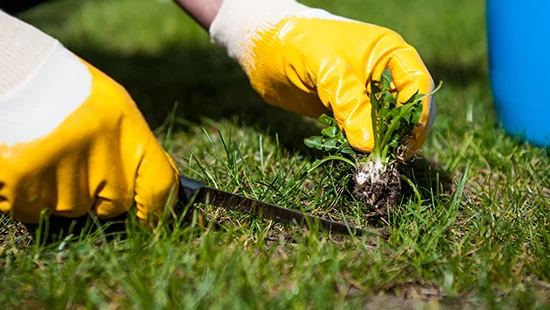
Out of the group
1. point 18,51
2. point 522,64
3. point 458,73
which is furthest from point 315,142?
point 458,73

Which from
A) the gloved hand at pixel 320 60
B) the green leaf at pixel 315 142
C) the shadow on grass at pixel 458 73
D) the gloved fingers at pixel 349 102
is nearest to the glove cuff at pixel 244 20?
the gloved hand at pixel 320 60

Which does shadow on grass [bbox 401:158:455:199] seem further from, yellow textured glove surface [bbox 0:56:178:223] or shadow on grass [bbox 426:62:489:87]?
shadow on grass [bbox 426:62:489:87]

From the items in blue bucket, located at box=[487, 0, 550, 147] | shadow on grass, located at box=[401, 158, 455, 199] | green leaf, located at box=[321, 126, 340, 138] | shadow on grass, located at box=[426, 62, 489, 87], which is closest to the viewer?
green leaf, located at box=[321, 126, 340, 138]

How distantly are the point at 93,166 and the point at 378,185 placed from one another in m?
0.62

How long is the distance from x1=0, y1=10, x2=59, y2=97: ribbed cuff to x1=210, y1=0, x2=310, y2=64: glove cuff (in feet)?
1.84

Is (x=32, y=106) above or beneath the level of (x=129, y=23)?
above

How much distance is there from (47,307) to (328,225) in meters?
0.61

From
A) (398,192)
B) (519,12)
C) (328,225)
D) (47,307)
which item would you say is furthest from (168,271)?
(519,12)

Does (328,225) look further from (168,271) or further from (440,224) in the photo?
(168,271)

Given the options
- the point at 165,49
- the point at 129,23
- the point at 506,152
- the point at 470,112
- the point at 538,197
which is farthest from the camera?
the point at 129,23

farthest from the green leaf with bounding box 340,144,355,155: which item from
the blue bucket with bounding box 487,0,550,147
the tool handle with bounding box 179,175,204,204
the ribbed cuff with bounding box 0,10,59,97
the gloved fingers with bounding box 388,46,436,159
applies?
the blue bucket with bounding box 487,0,550,147

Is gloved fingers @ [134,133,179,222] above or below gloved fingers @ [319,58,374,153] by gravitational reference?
below

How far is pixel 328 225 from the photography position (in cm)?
139

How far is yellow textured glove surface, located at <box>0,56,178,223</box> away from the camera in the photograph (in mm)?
1175
